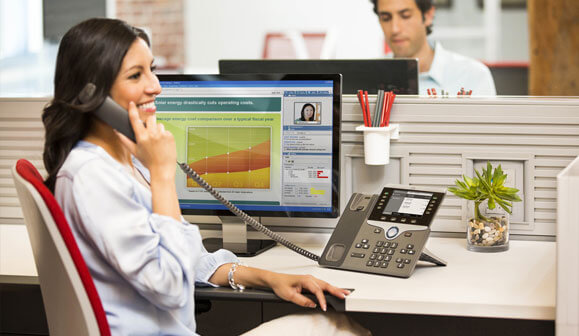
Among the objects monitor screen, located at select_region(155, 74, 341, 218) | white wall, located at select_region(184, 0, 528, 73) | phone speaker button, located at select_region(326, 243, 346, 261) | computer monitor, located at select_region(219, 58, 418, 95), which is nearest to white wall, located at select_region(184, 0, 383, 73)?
white wall, located at select_region(184, 0, 528, 73)

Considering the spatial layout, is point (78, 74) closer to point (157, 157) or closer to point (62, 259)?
point (157, 157)

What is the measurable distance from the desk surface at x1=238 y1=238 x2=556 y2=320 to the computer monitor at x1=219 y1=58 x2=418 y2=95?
505 millimetres

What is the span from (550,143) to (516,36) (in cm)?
588

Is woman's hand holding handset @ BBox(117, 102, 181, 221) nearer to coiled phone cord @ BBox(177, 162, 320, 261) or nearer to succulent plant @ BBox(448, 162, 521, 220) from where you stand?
coiled phone cord @ BBox(177, 162, 320, 261)

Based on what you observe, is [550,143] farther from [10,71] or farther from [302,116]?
[10,71]

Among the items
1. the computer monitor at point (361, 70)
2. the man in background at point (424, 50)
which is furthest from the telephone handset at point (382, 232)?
the man in background at point (424, 50)

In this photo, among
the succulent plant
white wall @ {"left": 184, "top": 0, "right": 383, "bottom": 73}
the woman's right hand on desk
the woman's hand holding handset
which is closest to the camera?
the woman's hand holding handset

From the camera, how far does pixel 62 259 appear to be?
3.68 feet

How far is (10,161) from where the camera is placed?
6.66 ft

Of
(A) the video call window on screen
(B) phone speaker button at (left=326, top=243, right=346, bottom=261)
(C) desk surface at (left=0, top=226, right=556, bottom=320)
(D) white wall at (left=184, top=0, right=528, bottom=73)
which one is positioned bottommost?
(C) desk surface at (left=0, top=226, right=556, bottom=320)

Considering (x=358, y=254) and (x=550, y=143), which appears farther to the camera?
→ (x=550, y=143)

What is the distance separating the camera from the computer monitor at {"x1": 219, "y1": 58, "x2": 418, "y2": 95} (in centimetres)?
Result: 200

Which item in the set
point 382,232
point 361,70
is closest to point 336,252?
point 382,232

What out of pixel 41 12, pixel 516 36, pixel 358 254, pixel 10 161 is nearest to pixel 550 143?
pixel 358 254
